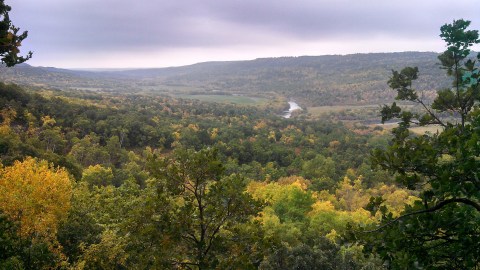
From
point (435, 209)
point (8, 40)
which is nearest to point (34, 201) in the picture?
point (8, 40)

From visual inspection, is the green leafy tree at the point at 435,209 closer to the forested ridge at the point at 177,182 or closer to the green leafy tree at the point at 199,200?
the forested ridge at the point at 177,182

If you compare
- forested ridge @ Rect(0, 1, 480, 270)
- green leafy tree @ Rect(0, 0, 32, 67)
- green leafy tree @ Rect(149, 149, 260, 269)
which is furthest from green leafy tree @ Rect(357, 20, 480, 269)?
green leafy tree @ Rect(0, 0, 32, 67)

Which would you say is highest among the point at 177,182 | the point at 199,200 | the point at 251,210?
the point at 177,182

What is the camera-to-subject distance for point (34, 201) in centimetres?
1562

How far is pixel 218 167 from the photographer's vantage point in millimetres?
9375

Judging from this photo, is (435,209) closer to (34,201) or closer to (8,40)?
(8,40)

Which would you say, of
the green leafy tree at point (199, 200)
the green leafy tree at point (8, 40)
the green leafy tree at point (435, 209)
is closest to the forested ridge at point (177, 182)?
the green leafy tree at point (199, 200)

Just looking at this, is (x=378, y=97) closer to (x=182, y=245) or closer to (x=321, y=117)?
(x=321, y=117)

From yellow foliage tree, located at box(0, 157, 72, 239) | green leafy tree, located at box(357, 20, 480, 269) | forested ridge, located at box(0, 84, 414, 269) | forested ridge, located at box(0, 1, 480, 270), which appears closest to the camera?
green leafy tree, located at box(357, 20, 480, 269)

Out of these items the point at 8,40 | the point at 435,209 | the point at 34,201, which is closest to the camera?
the point at 435,209

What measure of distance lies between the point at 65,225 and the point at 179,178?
11611 millimetres

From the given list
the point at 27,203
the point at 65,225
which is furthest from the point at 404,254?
the point at 65,225

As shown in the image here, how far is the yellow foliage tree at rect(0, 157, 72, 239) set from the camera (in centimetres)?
1498

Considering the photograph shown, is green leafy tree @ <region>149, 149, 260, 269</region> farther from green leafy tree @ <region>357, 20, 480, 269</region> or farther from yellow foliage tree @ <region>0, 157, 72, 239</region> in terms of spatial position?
yellow foliage tree @ <region>0, 157, 72, 239</region>
